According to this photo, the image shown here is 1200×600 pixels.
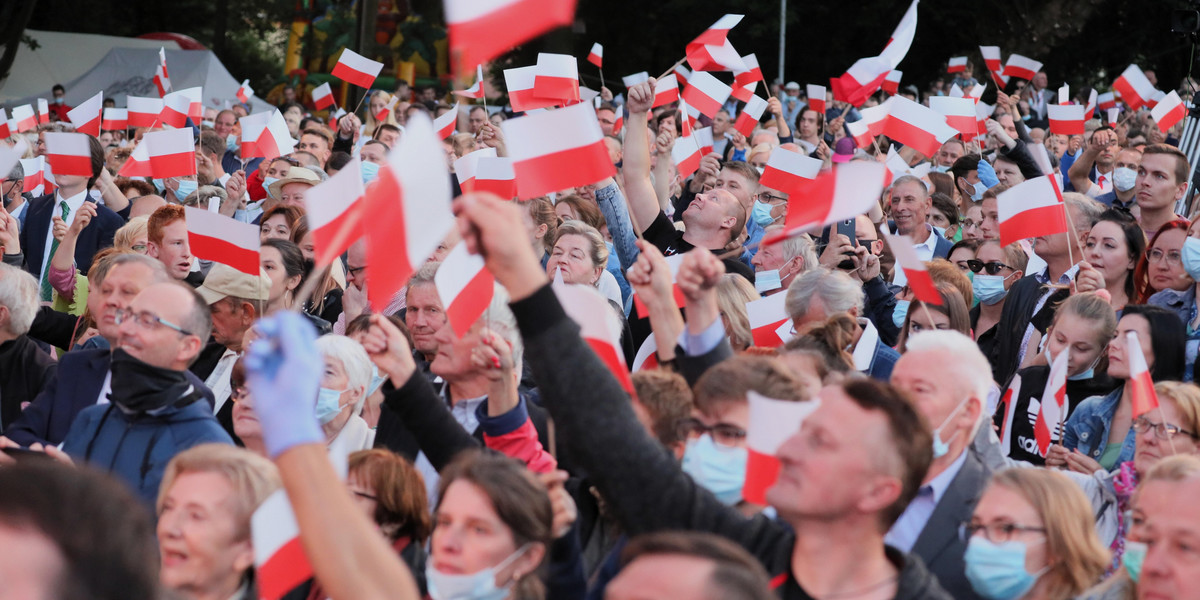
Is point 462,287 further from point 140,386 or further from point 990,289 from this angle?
point 990,289

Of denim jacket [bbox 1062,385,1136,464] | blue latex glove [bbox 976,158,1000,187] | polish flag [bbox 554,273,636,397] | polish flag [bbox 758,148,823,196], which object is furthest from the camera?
blue latex glove [bbox 976,158,1000,187]

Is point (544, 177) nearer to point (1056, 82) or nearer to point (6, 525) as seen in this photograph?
point (6, 525)

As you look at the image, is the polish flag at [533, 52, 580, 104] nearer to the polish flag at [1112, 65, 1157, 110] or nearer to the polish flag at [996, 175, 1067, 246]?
the polish flag at [996, 175, 1067, 246]

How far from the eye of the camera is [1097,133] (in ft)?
34.4

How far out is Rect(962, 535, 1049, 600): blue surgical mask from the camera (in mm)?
3180

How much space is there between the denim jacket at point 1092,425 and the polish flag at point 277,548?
10.7 ft

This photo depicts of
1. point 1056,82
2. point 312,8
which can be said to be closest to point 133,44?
point 312,8

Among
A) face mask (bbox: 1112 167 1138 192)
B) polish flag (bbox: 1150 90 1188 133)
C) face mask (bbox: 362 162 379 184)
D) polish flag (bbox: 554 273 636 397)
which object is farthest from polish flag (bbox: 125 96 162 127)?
polish flag (bbox: 554 273 636 397)

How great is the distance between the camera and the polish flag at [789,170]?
7.82m

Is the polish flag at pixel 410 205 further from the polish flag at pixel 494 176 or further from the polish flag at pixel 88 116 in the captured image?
the polish flag at pixel 88 116

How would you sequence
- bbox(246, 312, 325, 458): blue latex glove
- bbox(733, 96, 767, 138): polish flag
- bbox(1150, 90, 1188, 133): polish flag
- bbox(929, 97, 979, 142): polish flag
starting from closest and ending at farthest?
bbox(246, 312, 325, 458): blue latex glove
bbox(929, 97, 979, 142): polish flag
bbox(1150, 90, 1188, 133): polish flag
bbox(733, 96, 767, 138): polish flag

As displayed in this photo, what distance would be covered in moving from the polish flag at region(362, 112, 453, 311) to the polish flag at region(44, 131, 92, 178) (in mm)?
6260

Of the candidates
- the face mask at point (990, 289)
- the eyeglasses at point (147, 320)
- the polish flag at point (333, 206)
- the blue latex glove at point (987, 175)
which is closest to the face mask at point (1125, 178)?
the blue latex glove at point (987, 175)

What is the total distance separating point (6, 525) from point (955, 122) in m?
8.98
